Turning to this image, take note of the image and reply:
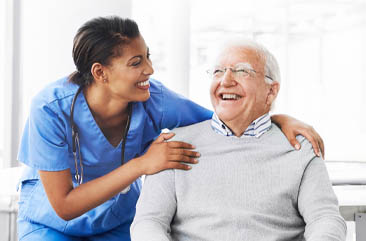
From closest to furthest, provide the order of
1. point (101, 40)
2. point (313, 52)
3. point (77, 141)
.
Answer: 1. point (101, 40)
2. point (77, 141)
3. point (313, 52)

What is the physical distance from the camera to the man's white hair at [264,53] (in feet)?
5.08

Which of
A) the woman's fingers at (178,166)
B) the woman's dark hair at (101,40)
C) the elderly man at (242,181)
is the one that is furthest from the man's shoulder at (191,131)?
the woman's dark hair at (101,40)

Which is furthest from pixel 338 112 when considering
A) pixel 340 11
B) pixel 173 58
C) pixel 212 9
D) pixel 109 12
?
pixel 109 12

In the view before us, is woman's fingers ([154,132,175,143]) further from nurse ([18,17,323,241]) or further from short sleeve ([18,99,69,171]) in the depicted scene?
short sleeve ([18,99,69,171])

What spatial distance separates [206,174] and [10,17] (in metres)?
2.03

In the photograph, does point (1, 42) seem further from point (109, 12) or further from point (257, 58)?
point (257, 58)

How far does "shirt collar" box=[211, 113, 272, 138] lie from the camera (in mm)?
1571

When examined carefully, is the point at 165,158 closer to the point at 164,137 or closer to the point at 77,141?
the point at 164,137

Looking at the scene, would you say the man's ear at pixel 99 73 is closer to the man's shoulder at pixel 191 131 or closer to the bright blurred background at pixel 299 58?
the man's shoulder at pixel 191 131

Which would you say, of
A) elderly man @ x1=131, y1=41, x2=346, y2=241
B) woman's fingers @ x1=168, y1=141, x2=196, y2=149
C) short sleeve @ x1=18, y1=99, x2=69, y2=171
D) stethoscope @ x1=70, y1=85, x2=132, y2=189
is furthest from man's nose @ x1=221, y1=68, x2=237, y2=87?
short sleeve @ x1=18, y1=99, x2=69, y2=171

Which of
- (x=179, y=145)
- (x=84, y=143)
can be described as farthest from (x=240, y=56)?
(x=84, y=143)

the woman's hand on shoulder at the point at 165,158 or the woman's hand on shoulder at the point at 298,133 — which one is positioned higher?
the woman's hand on shoulder at the point at 298,133

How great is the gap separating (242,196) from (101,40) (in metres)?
Answer: 0.67

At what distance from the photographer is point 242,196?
1463 mm
